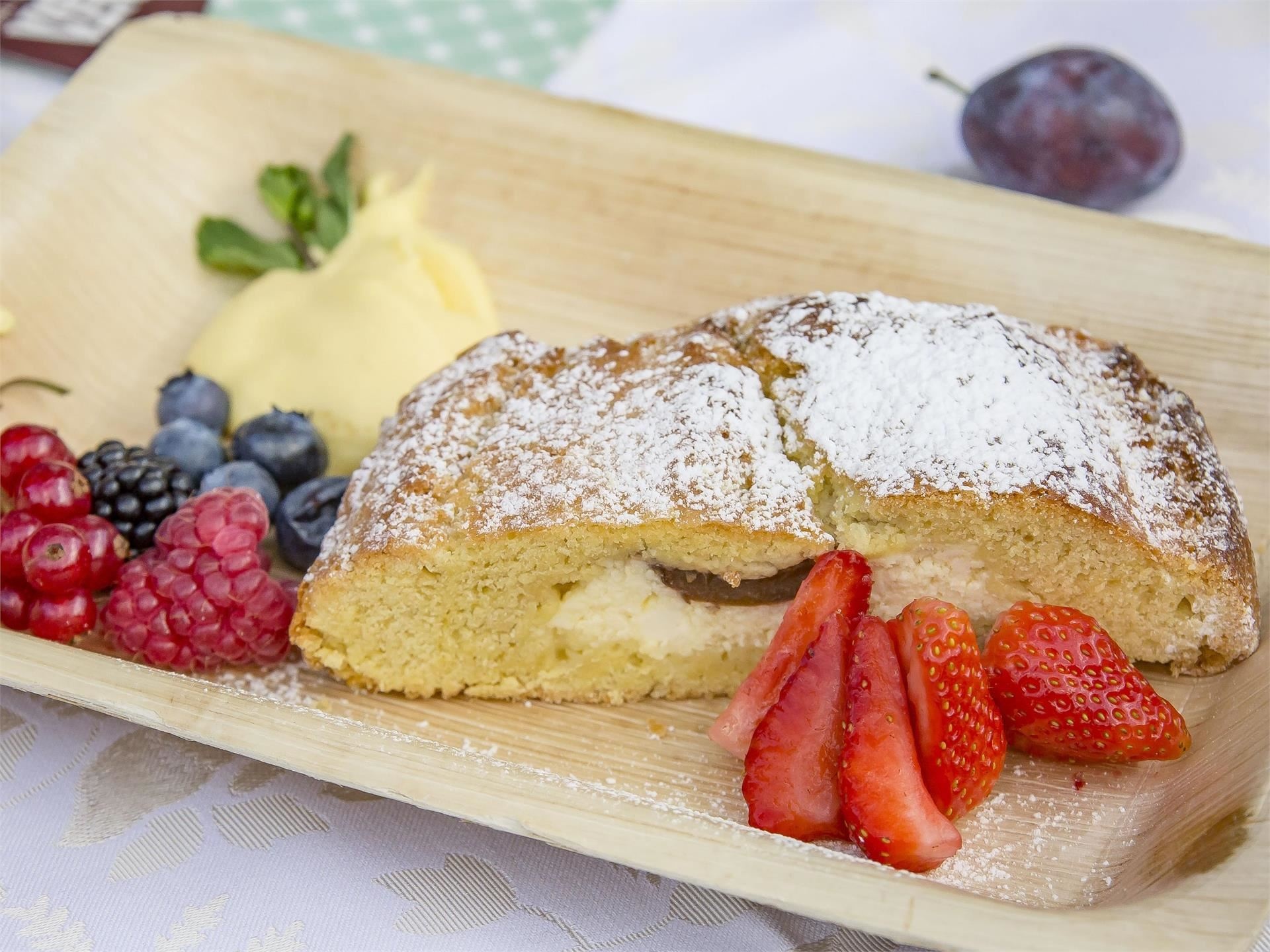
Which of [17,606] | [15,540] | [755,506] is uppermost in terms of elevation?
[755,506]

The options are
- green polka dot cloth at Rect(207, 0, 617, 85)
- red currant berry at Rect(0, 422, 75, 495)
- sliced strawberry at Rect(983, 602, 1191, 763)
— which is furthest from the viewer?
green polka dot cloth at Rect(207, 0, 617, 85)

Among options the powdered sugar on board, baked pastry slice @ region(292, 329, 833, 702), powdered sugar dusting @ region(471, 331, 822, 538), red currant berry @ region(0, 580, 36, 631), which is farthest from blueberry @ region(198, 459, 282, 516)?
the powdered sugar on board

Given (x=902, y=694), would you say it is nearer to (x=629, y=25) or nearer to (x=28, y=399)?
(x=28, y=399)

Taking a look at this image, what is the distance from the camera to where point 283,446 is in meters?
2.73

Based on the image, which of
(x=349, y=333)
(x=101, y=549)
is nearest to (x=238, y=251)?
(x=349, y=333)

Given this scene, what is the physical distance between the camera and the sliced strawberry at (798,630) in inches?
80.0

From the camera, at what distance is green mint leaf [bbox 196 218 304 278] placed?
10.7 ft

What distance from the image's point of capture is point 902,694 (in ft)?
6.27

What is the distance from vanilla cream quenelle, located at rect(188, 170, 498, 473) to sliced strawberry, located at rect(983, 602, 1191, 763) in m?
1.56

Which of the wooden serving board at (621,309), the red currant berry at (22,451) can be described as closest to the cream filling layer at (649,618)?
the wooden serving board at (621,309)

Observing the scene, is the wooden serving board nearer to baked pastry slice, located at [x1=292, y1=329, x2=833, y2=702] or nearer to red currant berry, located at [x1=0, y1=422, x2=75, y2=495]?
baked pastry slice, located at [x1=292, y1=329, x2=833, y2=702]

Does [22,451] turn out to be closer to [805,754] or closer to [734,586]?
[734,586]

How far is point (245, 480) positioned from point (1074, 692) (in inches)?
68.6

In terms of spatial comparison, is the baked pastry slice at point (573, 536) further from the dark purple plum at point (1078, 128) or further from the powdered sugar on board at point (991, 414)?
the dark purple plum at point (1078, 128)
